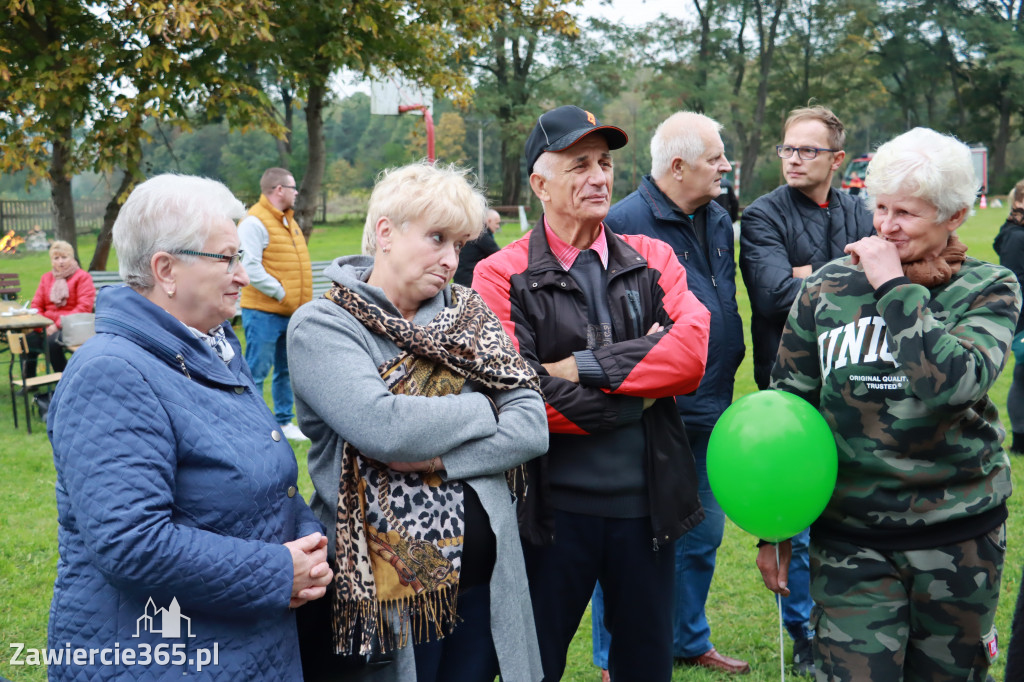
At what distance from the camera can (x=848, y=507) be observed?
2.31m

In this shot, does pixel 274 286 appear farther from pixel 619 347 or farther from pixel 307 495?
pixel 619 347

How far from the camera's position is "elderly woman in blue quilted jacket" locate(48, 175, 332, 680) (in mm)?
1653

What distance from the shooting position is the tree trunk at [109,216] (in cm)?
1023

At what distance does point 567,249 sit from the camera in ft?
9.06

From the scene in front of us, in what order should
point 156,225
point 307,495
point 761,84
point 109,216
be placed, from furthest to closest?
point 761,84, point 109,216, point 307,495, point 156,225

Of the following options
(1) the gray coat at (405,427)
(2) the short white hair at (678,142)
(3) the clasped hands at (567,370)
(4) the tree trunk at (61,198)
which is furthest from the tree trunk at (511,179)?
(1) the gray coat at (405,427)

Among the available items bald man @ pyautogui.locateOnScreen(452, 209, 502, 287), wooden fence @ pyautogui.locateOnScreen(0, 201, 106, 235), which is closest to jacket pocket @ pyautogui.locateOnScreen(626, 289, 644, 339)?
bald man @ pyautogui.locateOnScreen(452, 209, 502, 287)

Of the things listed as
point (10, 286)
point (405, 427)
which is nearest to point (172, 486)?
point (405, 427)

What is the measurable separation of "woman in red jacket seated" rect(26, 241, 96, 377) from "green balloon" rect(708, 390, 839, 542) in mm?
8058

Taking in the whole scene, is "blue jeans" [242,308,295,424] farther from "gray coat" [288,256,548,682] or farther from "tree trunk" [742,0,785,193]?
"tree trunk" [742,0,785,193]

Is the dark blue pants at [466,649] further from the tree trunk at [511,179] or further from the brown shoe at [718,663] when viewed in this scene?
the tree trunk at [511,179]

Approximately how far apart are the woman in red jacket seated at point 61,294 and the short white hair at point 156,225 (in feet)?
25.4

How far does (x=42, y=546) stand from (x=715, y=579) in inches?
152

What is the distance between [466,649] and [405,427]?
70cm
